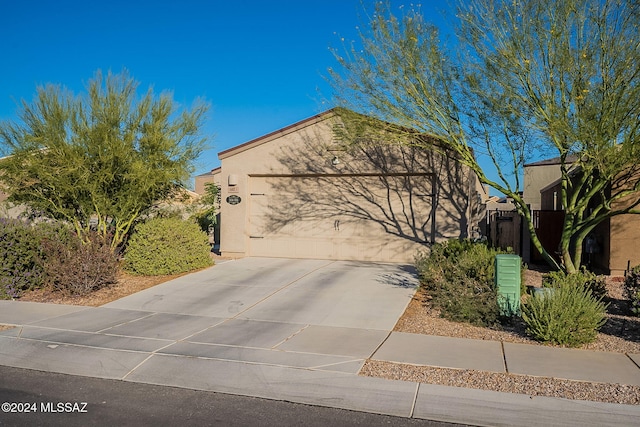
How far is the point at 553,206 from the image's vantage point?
786 inches

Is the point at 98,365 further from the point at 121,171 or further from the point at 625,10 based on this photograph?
the point at 625,10

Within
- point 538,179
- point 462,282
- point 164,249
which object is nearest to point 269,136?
point 164,249

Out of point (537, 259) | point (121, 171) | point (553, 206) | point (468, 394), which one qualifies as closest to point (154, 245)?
point (121, 171)

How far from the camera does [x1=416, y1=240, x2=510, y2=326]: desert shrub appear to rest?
8.08m

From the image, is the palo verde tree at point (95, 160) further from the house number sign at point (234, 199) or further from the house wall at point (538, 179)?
the house wall at point (538, 179)

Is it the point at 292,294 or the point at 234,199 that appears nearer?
the point at 292,294

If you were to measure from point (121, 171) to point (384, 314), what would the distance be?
7.67 meters

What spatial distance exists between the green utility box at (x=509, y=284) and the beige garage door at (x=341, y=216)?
5.51 metres

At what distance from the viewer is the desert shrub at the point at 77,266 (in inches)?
399

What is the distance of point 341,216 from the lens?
14.5 m

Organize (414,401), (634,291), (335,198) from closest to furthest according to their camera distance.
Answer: (414,401) < (634,291) < (335,198)

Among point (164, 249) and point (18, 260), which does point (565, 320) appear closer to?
point (164, 249)

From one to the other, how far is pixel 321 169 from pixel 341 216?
1.42 m

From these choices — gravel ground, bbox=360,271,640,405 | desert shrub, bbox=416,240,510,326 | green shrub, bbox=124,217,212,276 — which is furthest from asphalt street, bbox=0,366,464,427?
green shrub, bbox=124,217,212,276
